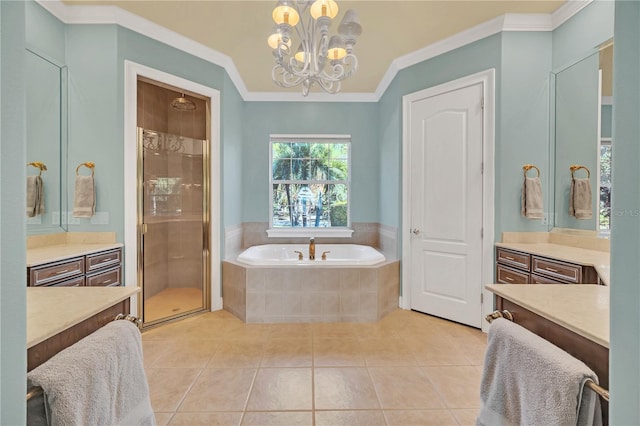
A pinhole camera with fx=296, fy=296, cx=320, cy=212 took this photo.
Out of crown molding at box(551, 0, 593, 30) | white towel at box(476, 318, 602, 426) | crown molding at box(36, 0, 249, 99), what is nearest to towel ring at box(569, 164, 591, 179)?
crown molding at box(551, 0, 593, 30)

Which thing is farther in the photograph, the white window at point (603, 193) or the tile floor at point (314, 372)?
the white window at point (603, 193)

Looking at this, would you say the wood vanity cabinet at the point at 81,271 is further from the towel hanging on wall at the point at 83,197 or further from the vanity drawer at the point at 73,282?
the towel hanging on wall at the point at 83,197

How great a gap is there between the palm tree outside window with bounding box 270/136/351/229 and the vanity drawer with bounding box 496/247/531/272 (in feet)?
6.94

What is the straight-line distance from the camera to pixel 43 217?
2.34m

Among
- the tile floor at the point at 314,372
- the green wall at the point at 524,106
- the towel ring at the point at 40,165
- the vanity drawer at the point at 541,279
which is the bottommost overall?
the tile floor at the point at 314,372

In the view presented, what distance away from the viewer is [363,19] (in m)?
2.63

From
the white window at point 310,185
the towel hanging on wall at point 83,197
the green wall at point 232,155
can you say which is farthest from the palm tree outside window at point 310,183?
the towel hanging on wall at point 83,197

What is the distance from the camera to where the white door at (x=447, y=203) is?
9.23 ft

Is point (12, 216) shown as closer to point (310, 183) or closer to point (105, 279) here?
point (105, 279)

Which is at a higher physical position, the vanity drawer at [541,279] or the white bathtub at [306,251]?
the vanity drawer at [541,279]

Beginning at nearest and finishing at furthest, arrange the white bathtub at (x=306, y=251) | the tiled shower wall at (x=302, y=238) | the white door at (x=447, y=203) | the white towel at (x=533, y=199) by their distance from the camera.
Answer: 1. the white towel at (x=533, y=199)
2. the white door at (x=447, y=203)
3. the white bathtub at (x=306, y=251)
4. the tiled shower wall at (x=302, y=238)

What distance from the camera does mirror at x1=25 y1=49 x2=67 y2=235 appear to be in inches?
87.7

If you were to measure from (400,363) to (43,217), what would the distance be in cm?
299

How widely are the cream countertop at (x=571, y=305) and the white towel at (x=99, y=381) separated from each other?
133 centimetres
